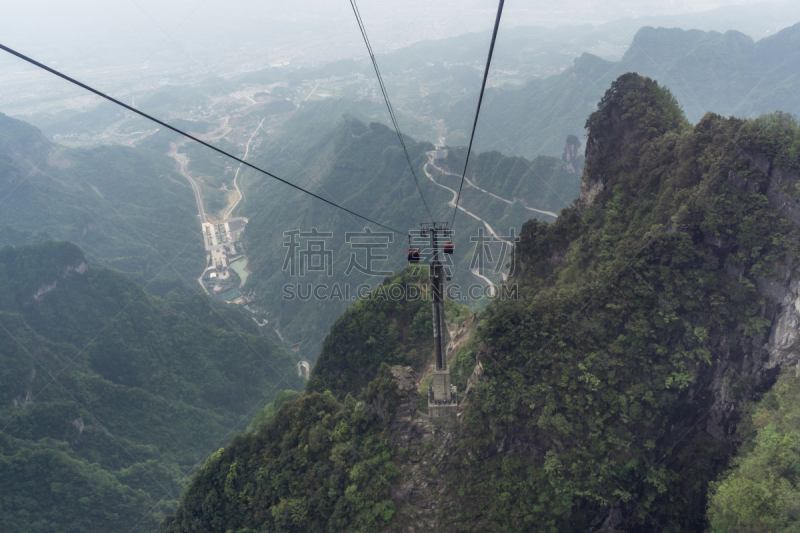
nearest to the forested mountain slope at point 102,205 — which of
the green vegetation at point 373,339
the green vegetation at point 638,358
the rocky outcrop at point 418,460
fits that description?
the green vegetation at point 373,339

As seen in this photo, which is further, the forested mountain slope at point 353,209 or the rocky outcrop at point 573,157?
the rocky outcrop at point 573,157

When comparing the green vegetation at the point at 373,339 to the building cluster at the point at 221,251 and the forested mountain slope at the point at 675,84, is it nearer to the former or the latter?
the building cluster at the point at 221,251

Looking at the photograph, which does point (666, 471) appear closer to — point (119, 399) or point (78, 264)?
point (119, 399)

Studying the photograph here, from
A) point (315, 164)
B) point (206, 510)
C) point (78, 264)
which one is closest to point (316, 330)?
point (78, 264)

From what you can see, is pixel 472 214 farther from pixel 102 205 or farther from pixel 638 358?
pixel 102 205

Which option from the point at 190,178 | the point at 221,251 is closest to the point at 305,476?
the point at 221,251

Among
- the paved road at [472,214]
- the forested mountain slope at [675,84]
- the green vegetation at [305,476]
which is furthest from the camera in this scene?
the forested mountain slope at [675,84]
